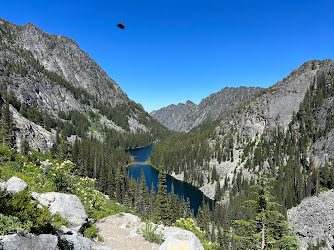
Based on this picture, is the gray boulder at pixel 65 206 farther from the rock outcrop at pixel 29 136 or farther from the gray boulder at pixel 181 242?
the rock outcrop at pixel 29 136

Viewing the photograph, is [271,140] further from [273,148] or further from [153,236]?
[153,236]

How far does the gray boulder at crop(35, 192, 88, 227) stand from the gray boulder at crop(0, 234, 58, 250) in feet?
19.4

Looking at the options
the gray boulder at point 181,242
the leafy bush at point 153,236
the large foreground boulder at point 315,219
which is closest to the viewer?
the gray boulder at point 181,242

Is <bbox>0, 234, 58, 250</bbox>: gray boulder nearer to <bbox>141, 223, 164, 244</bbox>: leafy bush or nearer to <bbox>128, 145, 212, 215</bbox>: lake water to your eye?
<bbox>141, 223, 164, 244</bbox>: leafy bush

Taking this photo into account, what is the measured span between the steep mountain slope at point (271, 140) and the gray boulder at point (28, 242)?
4825 inches

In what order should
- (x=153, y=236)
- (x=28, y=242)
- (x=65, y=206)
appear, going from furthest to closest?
1. (x=153, y=236)
2. (x=65, y=206)
3. (x=28, y=242)

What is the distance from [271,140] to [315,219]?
7574 cm

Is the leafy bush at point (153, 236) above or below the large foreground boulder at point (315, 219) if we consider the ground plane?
above

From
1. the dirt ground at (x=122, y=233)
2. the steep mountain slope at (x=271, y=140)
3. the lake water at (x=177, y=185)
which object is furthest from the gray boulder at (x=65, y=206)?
the steep mountain slope at (x=271, y=140)

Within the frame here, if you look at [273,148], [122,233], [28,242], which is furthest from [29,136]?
[273,148]

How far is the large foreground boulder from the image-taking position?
7512 cm

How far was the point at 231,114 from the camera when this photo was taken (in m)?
187

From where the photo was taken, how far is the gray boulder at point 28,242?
6098 millimetres

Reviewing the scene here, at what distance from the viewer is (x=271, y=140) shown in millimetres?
150625
